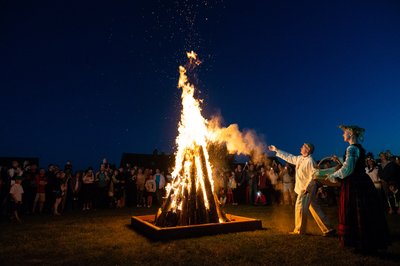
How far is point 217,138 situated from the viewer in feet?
38.2

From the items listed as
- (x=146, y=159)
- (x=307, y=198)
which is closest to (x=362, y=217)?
(x=307, y=198)

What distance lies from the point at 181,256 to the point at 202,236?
1844 mm

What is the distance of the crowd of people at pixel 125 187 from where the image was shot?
12.7 meters

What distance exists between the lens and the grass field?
242 inches

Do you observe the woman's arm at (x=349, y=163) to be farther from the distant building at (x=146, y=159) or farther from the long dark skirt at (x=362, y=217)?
the distant building at (x=146, y=159)

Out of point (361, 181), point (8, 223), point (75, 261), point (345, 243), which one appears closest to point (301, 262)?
point (345, 243)

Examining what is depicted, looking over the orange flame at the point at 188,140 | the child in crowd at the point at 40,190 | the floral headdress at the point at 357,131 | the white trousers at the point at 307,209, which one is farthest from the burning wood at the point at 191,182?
the child in crowd at the point at 40,190

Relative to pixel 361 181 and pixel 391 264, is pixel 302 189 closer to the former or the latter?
pixel 361 181

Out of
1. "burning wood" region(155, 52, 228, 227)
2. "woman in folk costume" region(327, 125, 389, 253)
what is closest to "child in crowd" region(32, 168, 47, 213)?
"burning wood" region(155, 52, 228, 227)

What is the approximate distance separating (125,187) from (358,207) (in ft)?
44.3

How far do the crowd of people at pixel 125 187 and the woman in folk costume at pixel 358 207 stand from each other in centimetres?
545

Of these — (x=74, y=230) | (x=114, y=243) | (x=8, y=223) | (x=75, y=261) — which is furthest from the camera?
(x=8, y=223)

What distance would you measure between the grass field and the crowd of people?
3.50 m

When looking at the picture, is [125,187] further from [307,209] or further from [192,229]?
[307,209]
